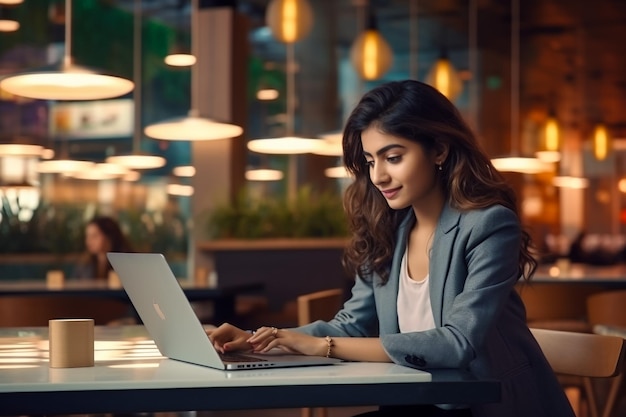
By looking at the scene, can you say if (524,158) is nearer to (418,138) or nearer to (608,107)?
(418,138)

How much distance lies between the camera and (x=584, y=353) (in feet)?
8.70

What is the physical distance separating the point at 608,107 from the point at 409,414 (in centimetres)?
1534

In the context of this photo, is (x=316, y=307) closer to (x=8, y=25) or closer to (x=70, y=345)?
Answer: (x=70, y=345)

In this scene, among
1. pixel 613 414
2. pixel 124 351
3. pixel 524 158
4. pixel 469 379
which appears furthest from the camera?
pixel 524 158

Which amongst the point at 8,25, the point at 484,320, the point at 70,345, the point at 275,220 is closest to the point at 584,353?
the point at 484,320

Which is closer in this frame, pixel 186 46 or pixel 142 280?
pixel 142 280

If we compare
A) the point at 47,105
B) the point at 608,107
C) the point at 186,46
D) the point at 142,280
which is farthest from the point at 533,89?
the point at 142,280

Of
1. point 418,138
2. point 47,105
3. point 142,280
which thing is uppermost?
point 47,105

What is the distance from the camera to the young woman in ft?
7.10

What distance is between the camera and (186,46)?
10586mm

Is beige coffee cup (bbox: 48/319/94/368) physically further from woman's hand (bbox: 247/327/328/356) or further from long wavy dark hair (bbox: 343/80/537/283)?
long wavy dark hair (bbox: 343/80/537/283)

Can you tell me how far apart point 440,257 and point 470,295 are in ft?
0.62

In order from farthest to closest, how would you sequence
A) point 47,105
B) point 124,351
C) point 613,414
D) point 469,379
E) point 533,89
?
point 533,89 → point 47,105 → point 613,414 → point 124,351 → point 469,379

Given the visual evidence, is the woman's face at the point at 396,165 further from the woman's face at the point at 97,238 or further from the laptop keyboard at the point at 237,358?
the woman's face at the point at 97,238
